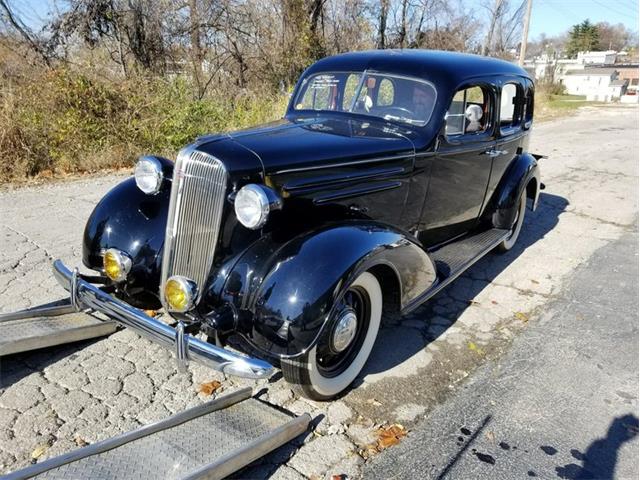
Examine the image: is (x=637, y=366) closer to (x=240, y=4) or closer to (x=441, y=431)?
(x=441, y=431)

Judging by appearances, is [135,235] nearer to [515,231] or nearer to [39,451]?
[39,451]

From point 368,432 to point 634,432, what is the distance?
1.43 metres

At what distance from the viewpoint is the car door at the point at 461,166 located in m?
3.71

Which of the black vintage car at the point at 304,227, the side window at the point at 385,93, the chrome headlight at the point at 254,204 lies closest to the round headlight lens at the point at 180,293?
the black vintage car at the point at 304,227

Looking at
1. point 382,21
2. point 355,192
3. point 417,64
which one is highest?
point 382,21

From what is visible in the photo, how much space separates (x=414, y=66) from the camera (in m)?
3.72

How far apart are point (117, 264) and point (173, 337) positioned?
730mm

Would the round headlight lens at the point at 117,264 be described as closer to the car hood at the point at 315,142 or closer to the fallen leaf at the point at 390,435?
the car hood at the point at 315,142

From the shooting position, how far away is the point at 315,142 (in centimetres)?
291

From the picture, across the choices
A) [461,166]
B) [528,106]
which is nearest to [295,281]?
[461,166]

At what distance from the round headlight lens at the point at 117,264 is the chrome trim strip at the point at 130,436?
88 centimetres

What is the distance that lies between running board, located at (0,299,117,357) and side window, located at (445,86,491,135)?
111 inches

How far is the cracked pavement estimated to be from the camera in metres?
2.38

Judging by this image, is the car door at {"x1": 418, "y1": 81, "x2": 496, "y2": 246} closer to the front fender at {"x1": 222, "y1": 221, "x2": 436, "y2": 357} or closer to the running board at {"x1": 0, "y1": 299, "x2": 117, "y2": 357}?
the front fender at {"x1": 222, "y1": 221, "x2": 436, "y2": 357}
